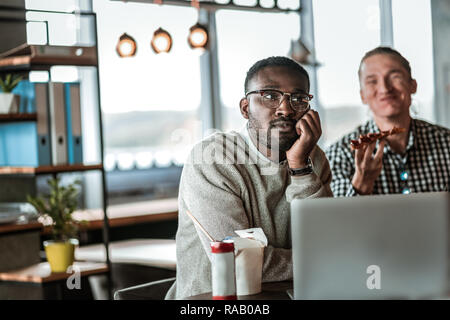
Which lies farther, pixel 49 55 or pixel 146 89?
pixel 146 89

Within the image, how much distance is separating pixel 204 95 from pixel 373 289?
5032mm

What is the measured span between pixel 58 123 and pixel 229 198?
58.0 inches

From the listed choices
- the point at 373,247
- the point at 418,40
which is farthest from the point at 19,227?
the point at 418,40

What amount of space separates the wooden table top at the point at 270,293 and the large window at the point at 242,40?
448 centimetres

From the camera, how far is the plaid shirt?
2.89 metres

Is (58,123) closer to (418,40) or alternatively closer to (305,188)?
(305,188)

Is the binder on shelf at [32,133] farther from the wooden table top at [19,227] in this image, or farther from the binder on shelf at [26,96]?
the wooden table top at [19,227]

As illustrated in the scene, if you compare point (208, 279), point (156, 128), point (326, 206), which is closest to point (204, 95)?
point (156, 128)

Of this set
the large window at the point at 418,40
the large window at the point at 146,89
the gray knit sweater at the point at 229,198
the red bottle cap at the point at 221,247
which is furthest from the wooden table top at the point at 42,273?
the large window at the point at 418,40

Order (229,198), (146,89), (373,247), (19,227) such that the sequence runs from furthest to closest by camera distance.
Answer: (146,89), (19,227), (229,198), (373,247)

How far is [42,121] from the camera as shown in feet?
10.4

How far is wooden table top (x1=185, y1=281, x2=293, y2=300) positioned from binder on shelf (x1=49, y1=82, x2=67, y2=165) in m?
1.65

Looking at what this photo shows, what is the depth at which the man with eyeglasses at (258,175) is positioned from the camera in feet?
6.49

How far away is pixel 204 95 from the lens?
6.34 metres
